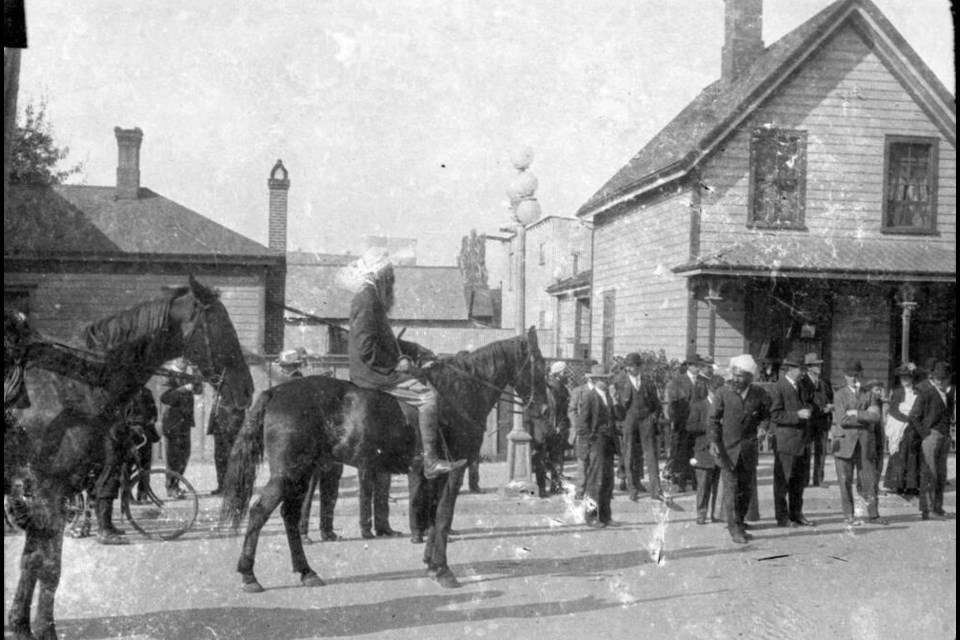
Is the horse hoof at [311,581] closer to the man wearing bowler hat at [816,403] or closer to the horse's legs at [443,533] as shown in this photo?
the horse's legs at [443,533]

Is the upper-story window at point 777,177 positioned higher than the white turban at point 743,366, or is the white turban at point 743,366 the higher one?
the upper-story window at point 777,177

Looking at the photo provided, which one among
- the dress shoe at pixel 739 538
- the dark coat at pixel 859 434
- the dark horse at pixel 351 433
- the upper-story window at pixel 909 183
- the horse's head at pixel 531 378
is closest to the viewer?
the dark horse at pixel 351 433

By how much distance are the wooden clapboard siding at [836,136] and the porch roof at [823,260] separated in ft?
1.16

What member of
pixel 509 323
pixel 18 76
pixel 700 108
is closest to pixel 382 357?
pixel 18 76

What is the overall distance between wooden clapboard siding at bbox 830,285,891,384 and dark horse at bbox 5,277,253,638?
14003mm

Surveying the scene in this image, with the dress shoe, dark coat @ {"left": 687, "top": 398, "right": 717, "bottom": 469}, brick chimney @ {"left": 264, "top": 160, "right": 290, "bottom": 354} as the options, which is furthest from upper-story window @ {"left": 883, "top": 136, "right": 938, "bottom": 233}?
brick chimney @ {"left": 264, "top": 160, "right": 290, "bottom": 354}

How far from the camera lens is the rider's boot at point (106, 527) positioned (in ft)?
28.3

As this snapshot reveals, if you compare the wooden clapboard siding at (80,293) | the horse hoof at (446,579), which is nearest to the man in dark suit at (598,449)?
the horse hoof at (446,579)

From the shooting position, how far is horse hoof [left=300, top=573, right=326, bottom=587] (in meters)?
6.84

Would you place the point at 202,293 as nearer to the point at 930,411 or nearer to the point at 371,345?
the point at 371,345

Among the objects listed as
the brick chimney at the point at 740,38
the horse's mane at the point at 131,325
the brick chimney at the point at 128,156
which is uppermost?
the brick chimney at the point at 740,38

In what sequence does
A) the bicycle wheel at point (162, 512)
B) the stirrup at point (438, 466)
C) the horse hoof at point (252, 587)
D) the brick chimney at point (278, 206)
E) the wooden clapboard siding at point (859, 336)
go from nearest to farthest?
1. the horse hoof at point (252, 587)
2. the stirrup at point (438, 466)
3. the brick chimney at point (278, 206)
4. the bicycle wheel at point (162, 512)
5. the wooden clapboard siding at point (859, 336)

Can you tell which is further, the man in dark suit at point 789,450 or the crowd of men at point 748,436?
the man in dark suit at point 789,450

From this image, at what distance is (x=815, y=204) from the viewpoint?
15516mm
